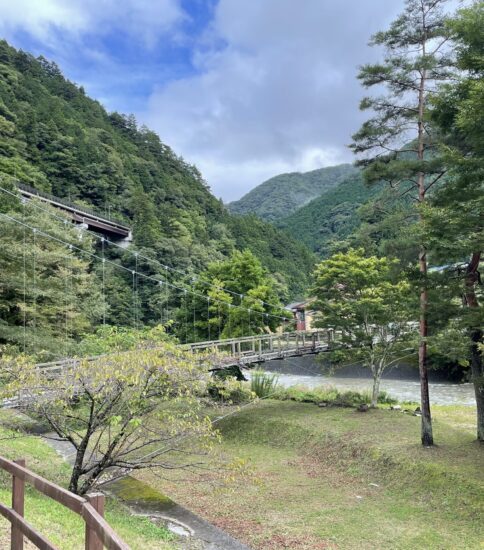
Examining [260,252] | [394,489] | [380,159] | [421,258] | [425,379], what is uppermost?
[260,252]

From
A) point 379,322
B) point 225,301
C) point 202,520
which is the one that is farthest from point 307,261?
point 202,520

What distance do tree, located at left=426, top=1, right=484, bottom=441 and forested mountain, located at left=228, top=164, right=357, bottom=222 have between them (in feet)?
263

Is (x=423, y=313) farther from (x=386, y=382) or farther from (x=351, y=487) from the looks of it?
(x=386, y=382)

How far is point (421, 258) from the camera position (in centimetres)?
878

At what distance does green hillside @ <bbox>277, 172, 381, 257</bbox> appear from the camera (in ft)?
180

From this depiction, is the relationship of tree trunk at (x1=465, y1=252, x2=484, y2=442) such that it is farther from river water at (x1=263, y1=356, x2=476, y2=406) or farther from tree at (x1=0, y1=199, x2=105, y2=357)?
tree at (x1=0, y1=199, x2=105, y2=357)

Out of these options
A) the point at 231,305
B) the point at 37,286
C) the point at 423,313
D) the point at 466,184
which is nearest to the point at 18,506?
the point at 466,184

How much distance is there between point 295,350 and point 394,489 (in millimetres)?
8998

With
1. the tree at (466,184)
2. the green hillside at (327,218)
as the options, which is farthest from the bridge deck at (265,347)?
the green hillside at (327,218)

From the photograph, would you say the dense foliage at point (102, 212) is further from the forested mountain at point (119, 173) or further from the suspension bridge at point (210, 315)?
the suspension bridge at point (210, 315)

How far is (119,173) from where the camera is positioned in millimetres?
40594

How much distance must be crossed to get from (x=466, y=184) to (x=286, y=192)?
96.6m

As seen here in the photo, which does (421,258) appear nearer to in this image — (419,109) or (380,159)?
(380,159)

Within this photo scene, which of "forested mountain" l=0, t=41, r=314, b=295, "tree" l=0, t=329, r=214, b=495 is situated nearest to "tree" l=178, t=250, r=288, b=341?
"forested mountain" l=0, t=41, r=314, b=295
